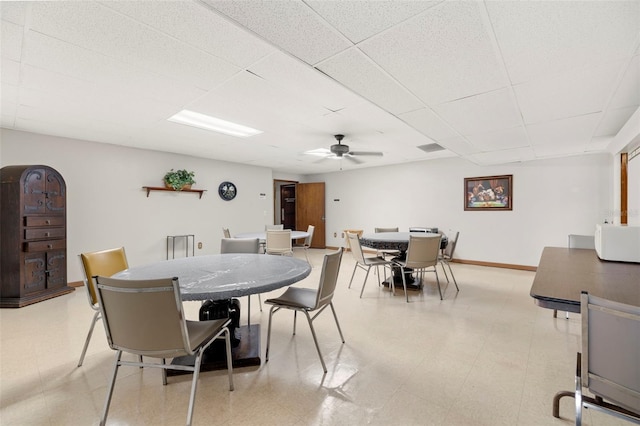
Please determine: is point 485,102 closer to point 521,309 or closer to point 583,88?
point 583,88

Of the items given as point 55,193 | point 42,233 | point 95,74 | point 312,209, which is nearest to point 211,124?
point 95,74

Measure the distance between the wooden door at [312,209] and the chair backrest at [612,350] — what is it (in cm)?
751

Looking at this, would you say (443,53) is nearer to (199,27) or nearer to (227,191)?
(199,27)

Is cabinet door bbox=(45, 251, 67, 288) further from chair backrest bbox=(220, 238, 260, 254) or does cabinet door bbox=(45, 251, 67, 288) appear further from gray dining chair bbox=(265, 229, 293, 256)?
gray dining chair bbox=(265, 229, 293, 256)

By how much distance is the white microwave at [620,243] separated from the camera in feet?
7.06

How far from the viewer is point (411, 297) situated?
395 cm

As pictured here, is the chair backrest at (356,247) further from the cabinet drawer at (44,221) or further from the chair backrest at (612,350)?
the cabinet drawer at (44,221)

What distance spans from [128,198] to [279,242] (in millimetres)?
2896

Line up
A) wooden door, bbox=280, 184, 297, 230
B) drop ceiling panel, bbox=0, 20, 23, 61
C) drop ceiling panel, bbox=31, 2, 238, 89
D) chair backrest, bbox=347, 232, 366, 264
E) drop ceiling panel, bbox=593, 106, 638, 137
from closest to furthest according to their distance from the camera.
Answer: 1. drop ceiling panel, bbox=31, 2, 238, 89
2. drop ceiling panel, bbox=0, 20, 23, 61
3. drop ceiling panel, bbox=593, 106, 638, 137
4. chair backrest, bbox=347, 232, 366, 264
5. wooden door, bbox=280, 184, 297, 230

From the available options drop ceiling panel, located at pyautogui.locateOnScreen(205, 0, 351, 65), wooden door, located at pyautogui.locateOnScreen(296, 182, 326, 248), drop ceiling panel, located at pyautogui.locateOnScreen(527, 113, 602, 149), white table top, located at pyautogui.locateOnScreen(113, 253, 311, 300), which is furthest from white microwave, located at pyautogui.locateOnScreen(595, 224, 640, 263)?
wooden door, located at pyautogui.locateOnScreen(296, 182, 326, 248)

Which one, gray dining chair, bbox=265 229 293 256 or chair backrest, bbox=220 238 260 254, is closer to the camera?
chair backrest, bbox=220 238 260 254

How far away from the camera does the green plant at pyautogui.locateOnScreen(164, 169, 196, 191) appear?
5.56 metres

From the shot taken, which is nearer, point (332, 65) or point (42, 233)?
point (332, 65)

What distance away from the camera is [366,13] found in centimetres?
145
